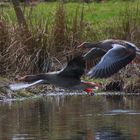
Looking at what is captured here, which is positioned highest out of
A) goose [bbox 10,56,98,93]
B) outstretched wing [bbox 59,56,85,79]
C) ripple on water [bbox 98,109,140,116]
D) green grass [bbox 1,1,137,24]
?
outstretched wing [bbox 59,56,85,79]

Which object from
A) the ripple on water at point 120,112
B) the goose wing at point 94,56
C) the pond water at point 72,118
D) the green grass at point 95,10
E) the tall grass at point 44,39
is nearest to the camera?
the pond water at point 72,118

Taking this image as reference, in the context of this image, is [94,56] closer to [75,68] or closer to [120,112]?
[120,112]

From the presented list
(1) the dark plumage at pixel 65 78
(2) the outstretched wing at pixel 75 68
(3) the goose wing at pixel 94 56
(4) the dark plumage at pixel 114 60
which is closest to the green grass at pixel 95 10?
(3) the goose wing at pixel 94 56

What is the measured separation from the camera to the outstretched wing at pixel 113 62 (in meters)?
16.5

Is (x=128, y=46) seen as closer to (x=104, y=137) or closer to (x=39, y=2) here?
(x=104, y=137)

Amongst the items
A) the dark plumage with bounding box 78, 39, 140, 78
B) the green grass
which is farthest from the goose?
the green grass

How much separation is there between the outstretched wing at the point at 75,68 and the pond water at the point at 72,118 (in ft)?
2.40

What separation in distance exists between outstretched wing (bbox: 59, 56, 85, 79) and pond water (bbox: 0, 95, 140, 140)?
2.40 feet

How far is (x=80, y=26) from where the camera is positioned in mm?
22844

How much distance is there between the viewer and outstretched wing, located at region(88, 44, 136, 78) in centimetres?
1647

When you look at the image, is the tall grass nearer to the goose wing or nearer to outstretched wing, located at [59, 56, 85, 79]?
the goose wing

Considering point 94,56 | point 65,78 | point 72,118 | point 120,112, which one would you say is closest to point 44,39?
point 94,56

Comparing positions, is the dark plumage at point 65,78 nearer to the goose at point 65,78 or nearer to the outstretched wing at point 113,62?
the goose at point 65,78

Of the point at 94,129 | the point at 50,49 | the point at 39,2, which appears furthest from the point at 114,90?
the point at 39,2
